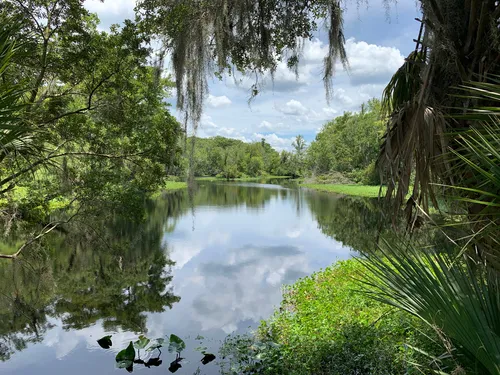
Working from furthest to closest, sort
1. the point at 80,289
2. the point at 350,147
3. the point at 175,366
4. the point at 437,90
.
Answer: the point at 350,147, the point at 80,289, the point at 175,366, the point at 437,90

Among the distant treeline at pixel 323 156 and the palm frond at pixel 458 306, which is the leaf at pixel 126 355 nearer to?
the palm frond at pixel 458 306

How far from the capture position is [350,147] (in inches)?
1841

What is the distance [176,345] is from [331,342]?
2.49 metres

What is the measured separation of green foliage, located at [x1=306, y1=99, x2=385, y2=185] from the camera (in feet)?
131

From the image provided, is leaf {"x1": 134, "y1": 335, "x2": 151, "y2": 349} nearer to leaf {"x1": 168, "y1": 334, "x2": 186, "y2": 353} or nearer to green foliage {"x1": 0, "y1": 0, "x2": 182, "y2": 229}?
leaf {"x1": 168, "y1": 334, "x2": 186, "y2": 353}

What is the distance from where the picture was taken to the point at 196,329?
6.53m

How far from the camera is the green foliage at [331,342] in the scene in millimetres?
3814

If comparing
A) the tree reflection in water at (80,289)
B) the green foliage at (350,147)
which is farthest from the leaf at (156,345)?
the green foliage at (350,147)

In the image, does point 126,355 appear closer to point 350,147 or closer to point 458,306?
point 458,306

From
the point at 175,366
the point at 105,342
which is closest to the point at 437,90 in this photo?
the point at 175,366

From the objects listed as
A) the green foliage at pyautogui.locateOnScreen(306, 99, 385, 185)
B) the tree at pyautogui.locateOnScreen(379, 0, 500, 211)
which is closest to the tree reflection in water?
the tree at pyautogui.locateOnScreen(379, 0, 500, 211)

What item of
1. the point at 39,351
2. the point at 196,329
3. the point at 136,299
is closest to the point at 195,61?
the point at 196,329

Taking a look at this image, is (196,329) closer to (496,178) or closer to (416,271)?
(416,271)

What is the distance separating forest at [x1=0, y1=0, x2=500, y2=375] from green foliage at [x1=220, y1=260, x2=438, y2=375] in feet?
0.08
